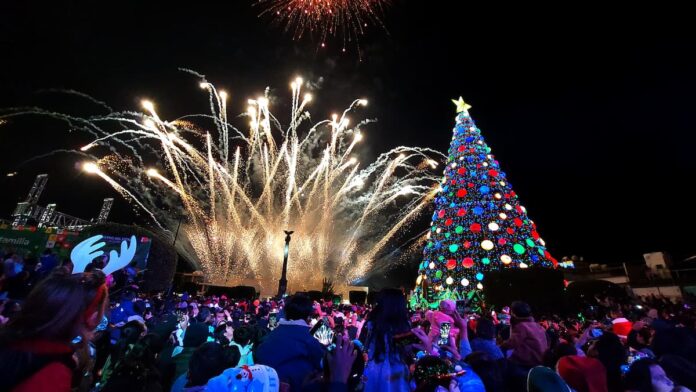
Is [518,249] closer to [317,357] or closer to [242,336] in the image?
[242,336]

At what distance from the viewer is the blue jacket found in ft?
9.26

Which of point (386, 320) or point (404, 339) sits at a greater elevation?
point (386, 320)

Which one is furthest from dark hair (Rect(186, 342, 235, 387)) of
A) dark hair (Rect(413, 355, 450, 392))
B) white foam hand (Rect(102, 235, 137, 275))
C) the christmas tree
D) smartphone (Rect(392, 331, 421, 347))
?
the christmas tree

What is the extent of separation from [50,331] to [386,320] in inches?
94.9

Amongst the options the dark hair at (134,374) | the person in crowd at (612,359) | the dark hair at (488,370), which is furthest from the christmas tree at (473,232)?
the dark hair at (134,374)

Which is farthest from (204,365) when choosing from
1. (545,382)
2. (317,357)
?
(545,382)

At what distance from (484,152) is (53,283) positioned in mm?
22381

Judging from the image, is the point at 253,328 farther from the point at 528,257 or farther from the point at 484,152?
the point at 484,152

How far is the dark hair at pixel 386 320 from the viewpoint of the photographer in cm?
→ 275

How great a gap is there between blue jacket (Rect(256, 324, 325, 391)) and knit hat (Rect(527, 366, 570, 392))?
1.81 meters

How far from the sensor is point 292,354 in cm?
291

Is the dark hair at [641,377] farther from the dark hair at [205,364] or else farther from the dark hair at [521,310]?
the dark hair at [205,364]

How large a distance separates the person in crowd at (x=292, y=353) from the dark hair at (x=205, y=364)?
406mm

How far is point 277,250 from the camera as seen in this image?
107 feet
